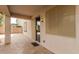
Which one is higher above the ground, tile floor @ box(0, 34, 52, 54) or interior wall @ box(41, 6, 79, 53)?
interior wall @ box(41, 6, 79, 53)

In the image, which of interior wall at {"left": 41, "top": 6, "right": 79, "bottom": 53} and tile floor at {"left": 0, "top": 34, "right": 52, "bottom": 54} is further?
tile floor at {"left": 0, "top": 34, "right": 52, "bottom": 54}

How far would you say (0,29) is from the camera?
17.3m

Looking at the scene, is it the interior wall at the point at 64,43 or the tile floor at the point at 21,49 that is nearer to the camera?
the interior wall at the point at 64,43

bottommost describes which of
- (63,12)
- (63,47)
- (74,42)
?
(63,47)

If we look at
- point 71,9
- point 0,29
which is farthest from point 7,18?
point 0,29

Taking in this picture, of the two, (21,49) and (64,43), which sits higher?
(64,43)

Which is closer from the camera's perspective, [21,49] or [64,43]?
[64,43]

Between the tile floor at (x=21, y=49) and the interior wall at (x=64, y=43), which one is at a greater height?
the interior wall at (x=64, y=43)
